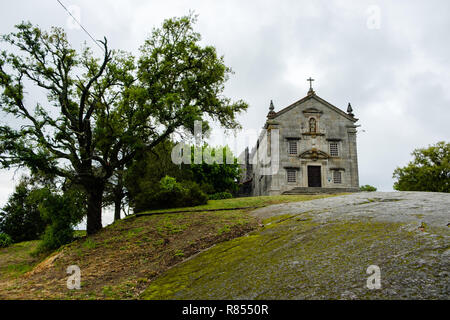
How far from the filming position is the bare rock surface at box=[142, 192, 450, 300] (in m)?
5.22

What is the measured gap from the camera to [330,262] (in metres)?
6.50

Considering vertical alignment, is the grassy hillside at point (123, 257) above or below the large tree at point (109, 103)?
below

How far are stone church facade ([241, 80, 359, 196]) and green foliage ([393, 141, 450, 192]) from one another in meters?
14.7

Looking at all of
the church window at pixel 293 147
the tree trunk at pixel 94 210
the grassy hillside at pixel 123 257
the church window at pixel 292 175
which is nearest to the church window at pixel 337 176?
the church window at pixel 292 175

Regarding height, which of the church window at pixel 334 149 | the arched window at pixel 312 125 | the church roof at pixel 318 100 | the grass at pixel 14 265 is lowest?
the grass at pixel 14 265

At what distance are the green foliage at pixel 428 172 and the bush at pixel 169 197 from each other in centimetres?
3498

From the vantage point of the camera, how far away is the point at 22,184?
30.7 metres

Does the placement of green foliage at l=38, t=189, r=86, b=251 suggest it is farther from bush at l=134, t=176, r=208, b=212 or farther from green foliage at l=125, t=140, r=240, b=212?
bush at l=134, t=176, r=208, b=212

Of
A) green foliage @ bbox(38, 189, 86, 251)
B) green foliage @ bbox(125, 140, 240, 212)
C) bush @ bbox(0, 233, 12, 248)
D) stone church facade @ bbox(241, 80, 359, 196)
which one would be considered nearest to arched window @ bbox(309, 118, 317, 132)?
stone church facade @ bbox(241, 80, 359, 196)

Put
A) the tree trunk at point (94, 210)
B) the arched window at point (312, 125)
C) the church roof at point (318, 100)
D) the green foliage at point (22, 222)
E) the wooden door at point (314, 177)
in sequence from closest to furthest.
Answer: the tree trunk at point (94, 210), the green foliage at point (22, 222), the wooden door at point (314, 177), the arched window at point (312, 125), the church roof at point (318, 100)

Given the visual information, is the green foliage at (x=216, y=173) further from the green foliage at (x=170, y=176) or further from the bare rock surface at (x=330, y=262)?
the bare rock surface at (x=330, y=262)

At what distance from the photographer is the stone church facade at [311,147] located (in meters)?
34.6

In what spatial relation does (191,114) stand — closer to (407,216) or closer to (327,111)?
(407,216)
